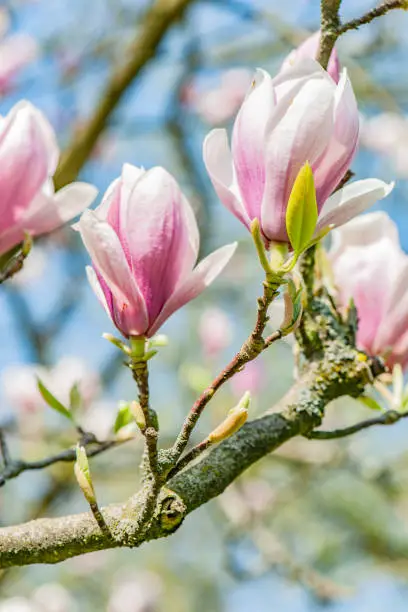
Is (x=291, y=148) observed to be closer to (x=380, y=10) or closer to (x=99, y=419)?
(x=380, y=10)

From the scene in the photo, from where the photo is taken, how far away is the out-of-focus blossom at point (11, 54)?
2146mm

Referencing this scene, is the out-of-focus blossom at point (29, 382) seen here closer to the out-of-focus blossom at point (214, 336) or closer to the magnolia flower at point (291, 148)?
the out-of-focus blossom at point (214, 336)

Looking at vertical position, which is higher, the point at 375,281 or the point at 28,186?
the point at 28,186

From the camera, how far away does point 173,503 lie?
0.55 meters

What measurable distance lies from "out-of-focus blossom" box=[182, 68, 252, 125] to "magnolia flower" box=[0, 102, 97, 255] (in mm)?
2727

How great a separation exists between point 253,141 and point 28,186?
0.23m

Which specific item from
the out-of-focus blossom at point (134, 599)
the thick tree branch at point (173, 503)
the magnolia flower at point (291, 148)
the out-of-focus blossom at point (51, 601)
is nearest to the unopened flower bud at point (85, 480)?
the thick tree branch at point (173, 503)

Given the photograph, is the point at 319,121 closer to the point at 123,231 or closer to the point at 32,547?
the point at 123,231

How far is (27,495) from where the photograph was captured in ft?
12.6

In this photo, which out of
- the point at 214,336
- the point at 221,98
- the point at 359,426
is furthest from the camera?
the point at 221,98

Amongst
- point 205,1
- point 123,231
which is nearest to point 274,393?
point 205,1

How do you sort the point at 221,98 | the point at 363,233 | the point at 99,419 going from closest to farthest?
the point at 363,233 < the point at 99,419 < the point at 221,98

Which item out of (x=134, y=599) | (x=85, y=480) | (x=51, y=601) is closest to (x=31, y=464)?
(x=85, y=480)

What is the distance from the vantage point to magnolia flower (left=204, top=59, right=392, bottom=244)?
1.61 feet
